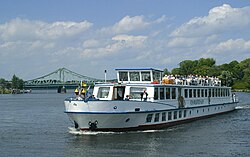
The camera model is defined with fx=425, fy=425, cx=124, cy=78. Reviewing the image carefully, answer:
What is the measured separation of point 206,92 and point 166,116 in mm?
11269

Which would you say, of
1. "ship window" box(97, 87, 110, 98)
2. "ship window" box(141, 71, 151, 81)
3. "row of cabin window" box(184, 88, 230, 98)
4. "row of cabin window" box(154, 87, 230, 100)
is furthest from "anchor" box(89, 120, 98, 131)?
"row of cabin window" box(184, 88, 230, 98)

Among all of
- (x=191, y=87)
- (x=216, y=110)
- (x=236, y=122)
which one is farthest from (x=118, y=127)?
(x=216, y=110)

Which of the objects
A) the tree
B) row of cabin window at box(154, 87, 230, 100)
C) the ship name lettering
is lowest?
the ship name lettering

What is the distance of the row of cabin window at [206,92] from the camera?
125 ft

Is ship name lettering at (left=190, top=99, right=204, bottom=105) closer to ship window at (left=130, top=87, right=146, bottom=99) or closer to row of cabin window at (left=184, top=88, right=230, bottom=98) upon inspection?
row of cabin window at (left=184, top=88, right=230, bottom=98)

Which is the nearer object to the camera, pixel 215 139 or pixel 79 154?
pixel 79 154

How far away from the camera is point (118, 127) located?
1139 inches

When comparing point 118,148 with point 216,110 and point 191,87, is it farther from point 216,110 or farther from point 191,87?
point 216,110

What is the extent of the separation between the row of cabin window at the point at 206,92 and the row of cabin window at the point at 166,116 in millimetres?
1839

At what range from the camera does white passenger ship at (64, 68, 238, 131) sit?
2797 centimetres

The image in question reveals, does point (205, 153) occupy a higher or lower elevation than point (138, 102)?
lower

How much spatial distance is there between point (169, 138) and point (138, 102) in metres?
3.21

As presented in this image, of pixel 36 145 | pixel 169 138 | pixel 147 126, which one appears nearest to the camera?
pixel 36 145

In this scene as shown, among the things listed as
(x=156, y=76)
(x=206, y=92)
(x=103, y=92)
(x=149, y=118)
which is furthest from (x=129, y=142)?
(x=206, y=92)
